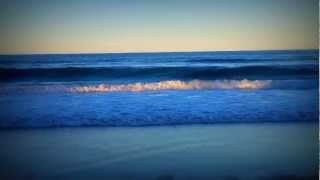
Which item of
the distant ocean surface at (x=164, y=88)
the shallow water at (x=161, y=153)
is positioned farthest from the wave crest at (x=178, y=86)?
the shallow water at (x=161, y=153)

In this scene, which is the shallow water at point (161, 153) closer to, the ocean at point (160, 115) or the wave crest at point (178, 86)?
the ocean at point (160, 115)

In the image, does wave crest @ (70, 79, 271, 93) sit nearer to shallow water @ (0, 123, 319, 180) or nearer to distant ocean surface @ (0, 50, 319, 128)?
distant ocean surface @ (0, 50, 319, 128)

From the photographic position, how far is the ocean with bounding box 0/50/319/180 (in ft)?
8.02

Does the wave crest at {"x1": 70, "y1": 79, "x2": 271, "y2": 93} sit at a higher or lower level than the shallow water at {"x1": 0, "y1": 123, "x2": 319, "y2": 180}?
higher

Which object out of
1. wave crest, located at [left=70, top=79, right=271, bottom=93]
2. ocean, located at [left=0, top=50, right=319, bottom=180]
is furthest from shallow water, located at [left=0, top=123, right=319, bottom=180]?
wave crest, located at [left=70, top=79, right=271, bottom=93]

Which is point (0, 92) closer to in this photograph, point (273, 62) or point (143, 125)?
point (143, 125)

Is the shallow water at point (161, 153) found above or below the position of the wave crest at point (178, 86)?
below

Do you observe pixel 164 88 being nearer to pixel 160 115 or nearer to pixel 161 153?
pixel 160 115

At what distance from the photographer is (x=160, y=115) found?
249cm

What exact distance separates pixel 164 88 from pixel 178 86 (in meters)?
0.06

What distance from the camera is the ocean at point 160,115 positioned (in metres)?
2.44

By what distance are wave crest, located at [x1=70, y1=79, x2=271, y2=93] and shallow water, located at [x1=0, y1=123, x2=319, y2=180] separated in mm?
159

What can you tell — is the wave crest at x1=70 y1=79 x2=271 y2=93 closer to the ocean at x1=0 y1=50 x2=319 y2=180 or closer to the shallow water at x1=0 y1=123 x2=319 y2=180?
the ocean at x1=0 y1=50 x2=319 y2=180

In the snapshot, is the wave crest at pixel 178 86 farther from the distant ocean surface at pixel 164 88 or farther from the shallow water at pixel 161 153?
the shallow water at pixel 161 153
